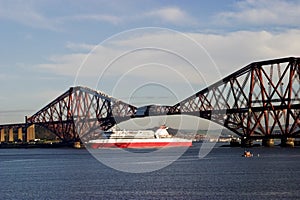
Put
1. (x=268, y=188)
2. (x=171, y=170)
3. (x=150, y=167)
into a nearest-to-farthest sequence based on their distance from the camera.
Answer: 1. (x=268, y=188)
2. (x=171, y=170)
3. (x=150, y=167)

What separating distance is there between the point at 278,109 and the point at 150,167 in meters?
94.4

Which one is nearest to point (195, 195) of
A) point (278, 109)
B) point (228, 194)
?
point (228, 194)

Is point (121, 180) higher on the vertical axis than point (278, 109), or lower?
lower

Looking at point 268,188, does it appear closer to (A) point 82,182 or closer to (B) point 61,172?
(A) point 82,182

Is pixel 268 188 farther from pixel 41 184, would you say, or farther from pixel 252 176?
pixel 41 184

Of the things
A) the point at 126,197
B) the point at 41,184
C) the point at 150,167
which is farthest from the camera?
the point at 150,167

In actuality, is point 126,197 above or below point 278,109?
below

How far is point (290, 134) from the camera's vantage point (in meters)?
198

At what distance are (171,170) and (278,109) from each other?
332 feet

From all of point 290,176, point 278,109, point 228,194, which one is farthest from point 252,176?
point 278,109

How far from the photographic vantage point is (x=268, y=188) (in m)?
72.4

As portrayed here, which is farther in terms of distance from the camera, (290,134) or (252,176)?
(290,134)

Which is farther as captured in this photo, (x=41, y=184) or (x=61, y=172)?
(x=61, y=172)

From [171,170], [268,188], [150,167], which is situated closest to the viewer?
[268,188]
